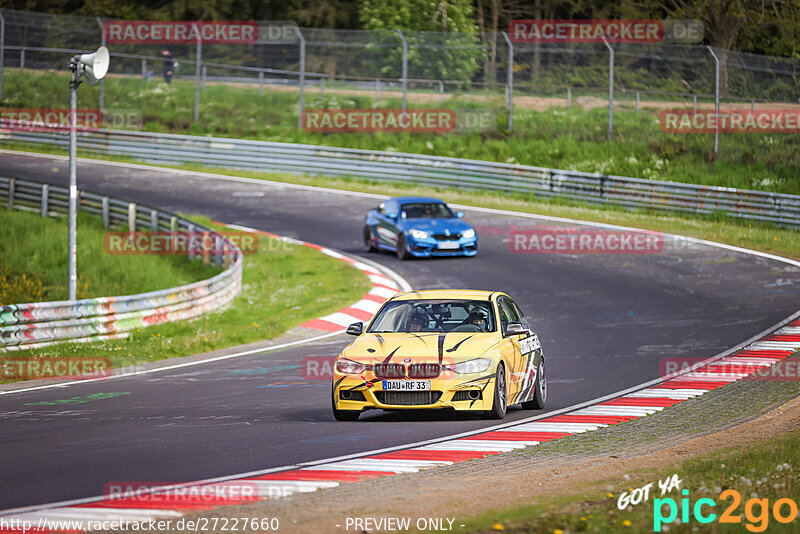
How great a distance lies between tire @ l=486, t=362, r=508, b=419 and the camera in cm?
1148

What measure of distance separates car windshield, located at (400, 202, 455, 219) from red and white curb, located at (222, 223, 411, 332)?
56.7 inches

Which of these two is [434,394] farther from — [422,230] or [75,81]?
[422,230]

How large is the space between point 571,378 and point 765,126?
811 inches

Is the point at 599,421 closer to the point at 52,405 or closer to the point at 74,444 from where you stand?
the point at 74,444

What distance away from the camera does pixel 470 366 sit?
11312 mm

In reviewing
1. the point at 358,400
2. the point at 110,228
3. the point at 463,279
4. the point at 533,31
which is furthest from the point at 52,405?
the point at 533,31

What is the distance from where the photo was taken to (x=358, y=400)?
11.4 metres

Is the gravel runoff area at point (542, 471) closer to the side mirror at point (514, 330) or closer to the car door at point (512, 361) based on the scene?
the car door at point (512, 361)

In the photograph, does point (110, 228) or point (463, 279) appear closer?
point (463, 279)

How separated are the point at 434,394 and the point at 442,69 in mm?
27185

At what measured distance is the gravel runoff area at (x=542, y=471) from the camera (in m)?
7.41

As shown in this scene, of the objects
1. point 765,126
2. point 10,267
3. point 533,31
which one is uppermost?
point 533,31

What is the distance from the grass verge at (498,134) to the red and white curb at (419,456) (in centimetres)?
1856

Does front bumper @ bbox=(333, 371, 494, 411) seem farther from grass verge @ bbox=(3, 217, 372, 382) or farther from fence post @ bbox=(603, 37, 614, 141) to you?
fence post @ bbox=(603, 37, 614, 141)
